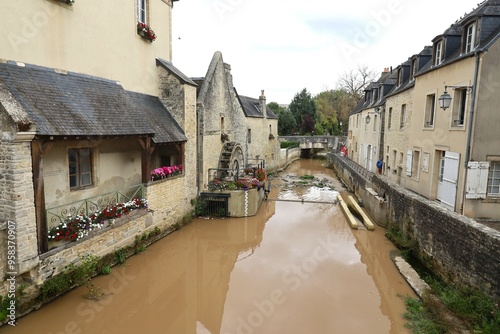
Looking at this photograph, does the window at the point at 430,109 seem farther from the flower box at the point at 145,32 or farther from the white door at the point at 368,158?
the flower box at the point at 145,32

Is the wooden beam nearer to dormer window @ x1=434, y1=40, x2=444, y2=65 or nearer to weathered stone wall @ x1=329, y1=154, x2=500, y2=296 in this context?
weathered stone wall @ x1=329, y1=154, x2=500, y2=296

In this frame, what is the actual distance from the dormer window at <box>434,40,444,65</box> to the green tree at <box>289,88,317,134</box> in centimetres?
3234

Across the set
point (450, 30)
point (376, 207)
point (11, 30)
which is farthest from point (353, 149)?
point (11, 30)

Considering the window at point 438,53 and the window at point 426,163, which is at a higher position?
the window at point 438,53

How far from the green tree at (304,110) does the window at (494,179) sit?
35186mm

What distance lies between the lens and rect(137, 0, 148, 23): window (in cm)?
1045

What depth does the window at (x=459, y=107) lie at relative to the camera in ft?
31.1

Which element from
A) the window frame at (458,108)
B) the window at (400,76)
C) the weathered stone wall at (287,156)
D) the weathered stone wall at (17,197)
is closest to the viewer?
the weathered stone wall at (17,197)

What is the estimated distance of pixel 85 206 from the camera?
780cm

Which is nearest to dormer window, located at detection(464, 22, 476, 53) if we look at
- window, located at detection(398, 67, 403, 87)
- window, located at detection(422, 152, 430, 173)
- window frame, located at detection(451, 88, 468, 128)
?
window frame, located at detection(451, 88, 468, 128)

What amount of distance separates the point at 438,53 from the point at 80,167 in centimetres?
1205

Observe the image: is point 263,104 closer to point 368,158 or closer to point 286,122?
point 368,158

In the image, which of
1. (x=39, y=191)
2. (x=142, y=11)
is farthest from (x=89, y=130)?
(x=142, y=11)

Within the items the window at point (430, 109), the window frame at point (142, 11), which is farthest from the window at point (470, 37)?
the window frame at point (142, 11)
